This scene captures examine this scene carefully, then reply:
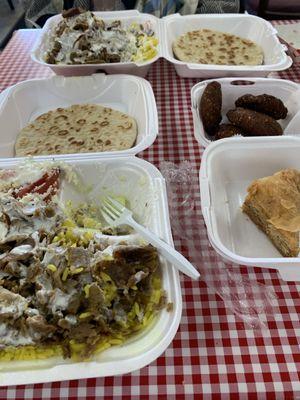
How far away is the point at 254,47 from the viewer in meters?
1.84

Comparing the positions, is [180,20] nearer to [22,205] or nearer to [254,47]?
[254,47]

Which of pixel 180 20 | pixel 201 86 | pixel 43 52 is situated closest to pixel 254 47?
pixel 180 20

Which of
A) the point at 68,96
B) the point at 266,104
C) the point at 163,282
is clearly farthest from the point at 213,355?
the point at 68,96

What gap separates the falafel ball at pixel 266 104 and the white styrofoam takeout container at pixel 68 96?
36 cm

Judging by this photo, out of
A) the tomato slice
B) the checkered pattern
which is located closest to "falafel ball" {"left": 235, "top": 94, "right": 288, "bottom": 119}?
the checkered pattern

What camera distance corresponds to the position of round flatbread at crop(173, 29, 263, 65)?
1.76 m

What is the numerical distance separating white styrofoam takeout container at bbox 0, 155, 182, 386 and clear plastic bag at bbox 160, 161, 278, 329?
0.46 ft

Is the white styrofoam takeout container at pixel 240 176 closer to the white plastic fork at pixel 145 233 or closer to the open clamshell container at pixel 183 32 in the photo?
the white plastic fork at pixel 145 233

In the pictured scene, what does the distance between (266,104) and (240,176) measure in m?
0.32

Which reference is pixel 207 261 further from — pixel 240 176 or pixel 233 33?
pixel 233 33

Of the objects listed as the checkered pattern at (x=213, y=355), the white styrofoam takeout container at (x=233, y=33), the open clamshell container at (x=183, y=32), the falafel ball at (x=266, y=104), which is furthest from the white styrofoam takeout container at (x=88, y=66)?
the checkered pattern at (x=213, y=355)

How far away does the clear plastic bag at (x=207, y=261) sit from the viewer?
2.92 feet

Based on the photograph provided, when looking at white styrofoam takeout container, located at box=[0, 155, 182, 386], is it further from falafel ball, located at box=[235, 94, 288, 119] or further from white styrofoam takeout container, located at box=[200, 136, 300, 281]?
falafel ball, located at box=[235, 94, 288, 119]

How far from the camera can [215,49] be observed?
6.08 feet
